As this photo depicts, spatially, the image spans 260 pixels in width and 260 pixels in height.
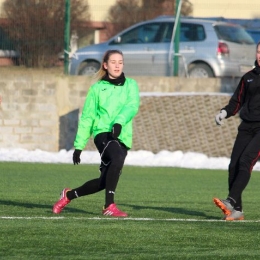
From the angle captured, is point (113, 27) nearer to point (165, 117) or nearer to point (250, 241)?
point (165, 117)

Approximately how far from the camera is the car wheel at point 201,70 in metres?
23.9

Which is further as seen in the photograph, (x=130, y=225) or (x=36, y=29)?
(x=36, y=29)

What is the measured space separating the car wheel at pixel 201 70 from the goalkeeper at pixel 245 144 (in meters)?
13.5

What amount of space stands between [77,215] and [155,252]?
2.83m

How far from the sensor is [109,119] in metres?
10.4

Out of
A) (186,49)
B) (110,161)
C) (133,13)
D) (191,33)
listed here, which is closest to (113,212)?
(110,161)

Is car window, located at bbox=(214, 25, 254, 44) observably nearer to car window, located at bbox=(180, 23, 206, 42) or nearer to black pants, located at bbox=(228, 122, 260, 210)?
car window, located at bbox=(180, 23, 206, 42)

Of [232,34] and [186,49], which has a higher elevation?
[232,34]

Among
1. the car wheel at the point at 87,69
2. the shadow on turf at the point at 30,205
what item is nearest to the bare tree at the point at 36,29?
the car wheel at the point at 87,69

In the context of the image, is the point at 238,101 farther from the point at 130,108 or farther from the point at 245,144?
the point at 130,108

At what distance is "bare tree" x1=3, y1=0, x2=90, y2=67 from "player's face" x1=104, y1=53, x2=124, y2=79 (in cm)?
1299

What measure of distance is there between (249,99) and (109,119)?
135 cm

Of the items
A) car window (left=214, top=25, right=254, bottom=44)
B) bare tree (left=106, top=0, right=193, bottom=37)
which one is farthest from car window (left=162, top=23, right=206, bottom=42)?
bare tree (left=106, top=0, right=193, bottom=37)

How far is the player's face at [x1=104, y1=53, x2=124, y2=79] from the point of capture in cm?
1036
